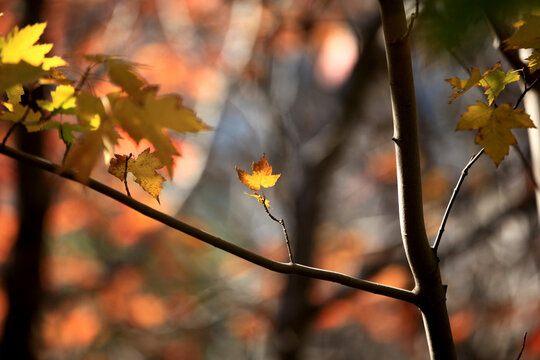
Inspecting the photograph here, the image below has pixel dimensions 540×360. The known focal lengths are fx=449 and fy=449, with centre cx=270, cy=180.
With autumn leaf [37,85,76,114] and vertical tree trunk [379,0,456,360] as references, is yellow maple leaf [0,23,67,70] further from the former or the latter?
vertical tree trunk [379,0,456,360]

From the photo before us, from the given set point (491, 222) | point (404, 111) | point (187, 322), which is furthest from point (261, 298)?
point (404, 111)

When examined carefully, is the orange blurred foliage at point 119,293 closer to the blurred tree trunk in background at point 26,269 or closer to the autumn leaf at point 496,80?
the blurred tree trunk in background at point 26,269

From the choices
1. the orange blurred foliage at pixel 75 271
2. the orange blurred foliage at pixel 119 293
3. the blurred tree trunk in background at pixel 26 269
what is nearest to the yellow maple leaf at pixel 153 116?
the blurred tree trunk in background at pixel 26 269

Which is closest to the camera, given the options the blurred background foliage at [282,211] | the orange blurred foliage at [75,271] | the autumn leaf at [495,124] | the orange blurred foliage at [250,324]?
the autumn leaf at [495,124]

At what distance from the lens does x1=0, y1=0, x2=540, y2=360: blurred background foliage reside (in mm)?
2613

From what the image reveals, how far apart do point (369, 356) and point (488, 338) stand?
3.06 meters

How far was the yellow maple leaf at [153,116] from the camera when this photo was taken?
0.49 m

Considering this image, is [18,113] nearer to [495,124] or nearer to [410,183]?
[410,183]

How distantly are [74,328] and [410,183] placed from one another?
15.4 feet

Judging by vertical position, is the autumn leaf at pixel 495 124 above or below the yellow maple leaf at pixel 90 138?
above

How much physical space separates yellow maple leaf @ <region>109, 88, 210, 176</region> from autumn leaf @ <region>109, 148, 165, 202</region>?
13 cm

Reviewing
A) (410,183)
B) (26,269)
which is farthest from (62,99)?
(26,269)

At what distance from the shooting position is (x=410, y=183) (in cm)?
55

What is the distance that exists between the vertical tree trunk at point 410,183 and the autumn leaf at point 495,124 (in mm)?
87
